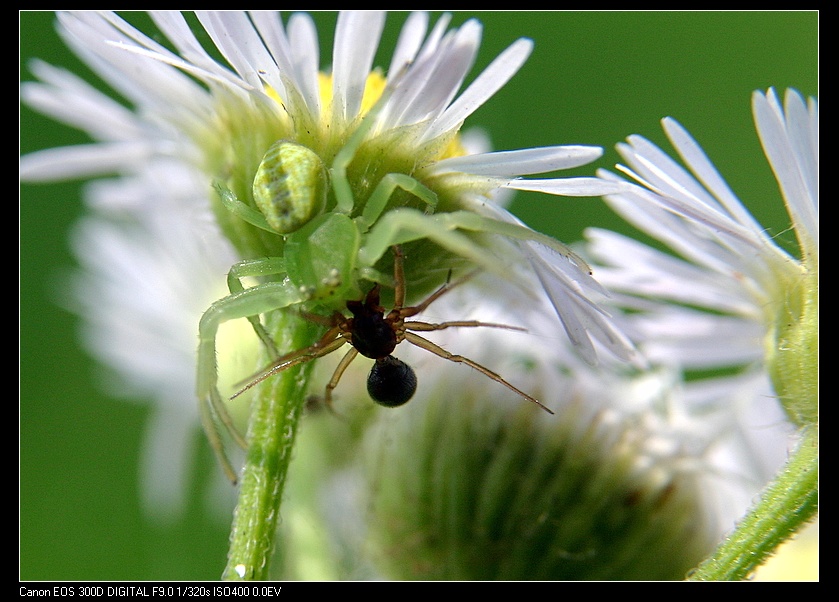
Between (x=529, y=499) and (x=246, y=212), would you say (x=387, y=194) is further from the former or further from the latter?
(x=529, y=499)

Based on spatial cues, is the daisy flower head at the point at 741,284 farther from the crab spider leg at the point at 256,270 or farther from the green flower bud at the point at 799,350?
the crab spider leg at the point at 256,270

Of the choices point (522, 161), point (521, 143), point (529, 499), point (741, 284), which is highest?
point (522, 161)

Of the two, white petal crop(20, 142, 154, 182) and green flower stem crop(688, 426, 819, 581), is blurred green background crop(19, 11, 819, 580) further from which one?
green flower stem crop(688, 426, 819, 581)

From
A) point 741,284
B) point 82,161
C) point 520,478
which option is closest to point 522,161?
point 741,284

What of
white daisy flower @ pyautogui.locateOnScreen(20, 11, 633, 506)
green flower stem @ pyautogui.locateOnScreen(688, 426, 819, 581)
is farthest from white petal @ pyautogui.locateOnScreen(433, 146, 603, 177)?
green flower stem @ pyautogui.locateOnScreen(688, 426, 819, 581)

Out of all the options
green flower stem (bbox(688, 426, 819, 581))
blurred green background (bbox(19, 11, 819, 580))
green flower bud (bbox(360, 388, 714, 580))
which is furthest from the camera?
blurred green background (bbox(19, 11, 819, 580))

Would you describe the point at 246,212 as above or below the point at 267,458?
above
